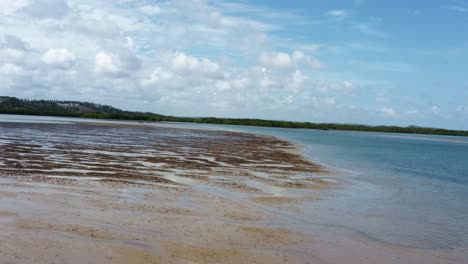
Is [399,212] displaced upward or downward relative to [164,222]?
downward

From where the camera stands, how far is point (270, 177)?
2077 centimetres

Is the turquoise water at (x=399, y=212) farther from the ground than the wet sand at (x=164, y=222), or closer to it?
closer to it

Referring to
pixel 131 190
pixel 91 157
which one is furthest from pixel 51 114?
pixel 131 190

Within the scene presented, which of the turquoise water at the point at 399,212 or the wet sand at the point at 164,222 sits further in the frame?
the turquoise water at the point at 399,212

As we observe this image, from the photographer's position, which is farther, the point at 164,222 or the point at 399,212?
the point at 399,212

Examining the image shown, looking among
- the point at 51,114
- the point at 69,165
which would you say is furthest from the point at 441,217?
the point at 51,114

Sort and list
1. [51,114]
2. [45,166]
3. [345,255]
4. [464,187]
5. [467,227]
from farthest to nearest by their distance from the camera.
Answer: [51,114]
[464,187]
[45,166]
[467,227]
[345,255]

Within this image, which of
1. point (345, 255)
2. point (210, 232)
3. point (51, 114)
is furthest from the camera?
point (51, 114)

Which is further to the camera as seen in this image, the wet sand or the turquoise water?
the turquoise water

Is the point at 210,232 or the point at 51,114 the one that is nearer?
the point at 210,232

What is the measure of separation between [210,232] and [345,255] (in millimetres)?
3087

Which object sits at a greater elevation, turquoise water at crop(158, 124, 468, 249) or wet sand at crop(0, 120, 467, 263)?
wet sand at crop(0, 120, 467, 263)

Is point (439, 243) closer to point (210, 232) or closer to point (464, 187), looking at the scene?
point (210, 232)

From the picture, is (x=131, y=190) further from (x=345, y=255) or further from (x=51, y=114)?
(x=51, y=114)
